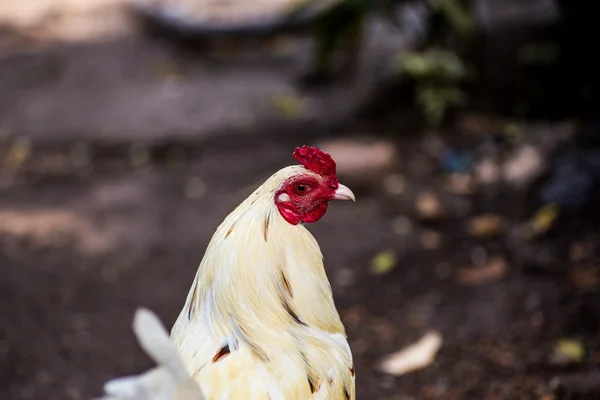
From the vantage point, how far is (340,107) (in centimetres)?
823

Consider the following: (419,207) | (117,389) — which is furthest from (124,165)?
(117,389)

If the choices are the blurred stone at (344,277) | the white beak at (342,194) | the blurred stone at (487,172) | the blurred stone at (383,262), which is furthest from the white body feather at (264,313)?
the blurred stone at (487,172)

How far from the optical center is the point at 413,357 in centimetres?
425

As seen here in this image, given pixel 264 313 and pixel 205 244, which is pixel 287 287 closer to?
pixel 264 313

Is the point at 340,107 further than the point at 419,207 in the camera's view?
Yes

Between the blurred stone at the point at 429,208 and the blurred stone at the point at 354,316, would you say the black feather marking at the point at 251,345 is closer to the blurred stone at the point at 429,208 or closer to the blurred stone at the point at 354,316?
the blurred stone at the point at 354,316

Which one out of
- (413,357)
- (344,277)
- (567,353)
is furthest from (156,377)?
(344,277)

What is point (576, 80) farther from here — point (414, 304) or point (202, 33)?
point (202, 33)

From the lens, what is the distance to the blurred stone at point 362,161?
6.24 metres

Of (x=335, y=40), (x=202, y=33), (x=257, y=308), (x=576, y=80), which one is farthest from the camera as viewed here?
(x=202, y=33)

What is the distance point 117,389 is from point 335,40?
6.25 meters

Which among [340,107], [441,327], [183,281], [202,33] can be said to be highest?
[202,33]

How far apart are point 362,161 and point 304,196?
395 centimetres

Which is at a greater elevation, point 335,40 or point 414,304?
point 335,40
